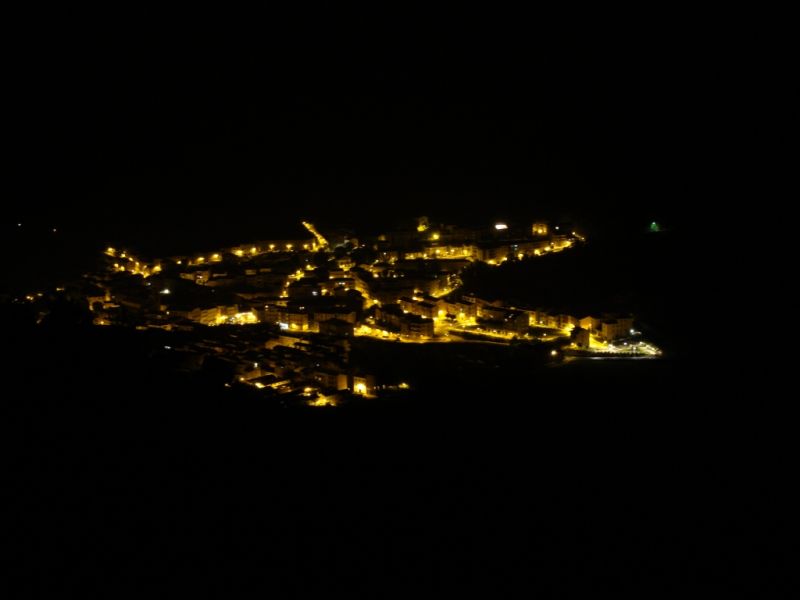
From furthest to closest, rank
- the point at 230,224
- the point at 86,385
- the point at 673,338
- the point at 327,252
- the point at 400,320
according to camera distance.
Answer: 1. the point at 230,224
2. the point at 327,252
3. the point at 400,320
4. the point at 673,338
5. the point at 86,385

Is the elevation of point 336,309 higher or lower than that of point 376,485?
Answer: higher

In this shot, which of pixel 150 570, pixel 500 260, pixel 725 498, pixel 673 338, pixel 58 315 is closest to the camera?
pixel 150 570

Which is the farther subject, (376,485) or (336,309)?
(336,309)

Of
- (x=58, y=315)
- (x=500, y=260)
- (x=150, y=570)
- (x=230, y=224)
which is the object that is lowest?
(x=150, y=570)

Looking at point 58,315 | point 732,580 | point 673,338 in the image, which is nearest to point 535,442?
point 732,580

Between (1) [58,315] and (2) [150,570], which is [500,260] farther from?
(2) [150,570]

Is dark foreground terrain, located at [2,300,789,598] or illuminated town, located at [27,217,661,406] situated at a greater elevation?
illuminated town, located at [27,217,661,406]

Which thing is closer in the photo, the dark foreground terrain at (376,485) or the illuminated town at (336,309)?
the dark foreground terrain at (376,485)

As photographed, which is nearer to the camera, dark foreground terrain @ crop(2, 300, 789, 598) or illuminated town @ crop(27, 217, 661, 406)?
dark foreground terrain @ crop(2, 300, 789, 598)
